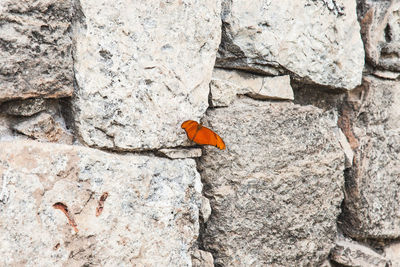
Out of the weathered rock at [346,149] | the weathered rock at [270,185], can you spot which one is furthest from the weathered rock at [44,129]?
the weathered rock at [346,149]

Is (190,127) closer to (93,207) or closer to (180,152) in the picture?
(180,152)

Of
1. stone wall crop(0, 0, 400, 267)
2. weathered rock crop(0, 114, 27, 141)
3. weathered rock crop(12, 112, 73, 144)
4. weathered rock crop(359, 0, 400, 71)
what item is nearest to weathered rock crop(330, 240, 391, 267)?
stone wall crop(0, 0, 400, 267)

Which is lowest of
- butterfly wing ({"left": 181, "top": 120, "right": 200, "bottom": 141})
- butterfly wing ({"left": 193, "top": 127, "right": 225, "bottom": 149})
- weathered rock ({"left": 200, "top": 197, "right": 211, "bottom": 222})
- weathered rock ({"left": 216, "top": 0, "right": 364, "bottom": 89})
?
weathered rock ({"left": 200, "top": 197, "right": 211, "bottom": 222})

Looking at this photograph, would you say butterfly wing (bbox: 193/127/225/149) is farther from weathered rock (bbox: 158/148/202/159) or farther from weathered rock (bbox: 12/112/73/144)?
weathered rock (bbox: 12/112/73/144)

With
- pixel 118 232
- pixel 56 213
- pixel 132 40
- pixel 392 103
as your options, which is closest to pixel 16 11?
pixel 132 40

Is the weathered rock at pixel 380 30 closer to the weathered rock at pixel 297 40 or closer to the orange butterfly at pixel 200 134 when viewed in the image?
the weathered rock at pixel 297 40

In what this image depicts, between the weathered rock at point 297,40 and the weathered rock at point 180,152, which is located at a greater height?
the weathered rock at point 297,40
